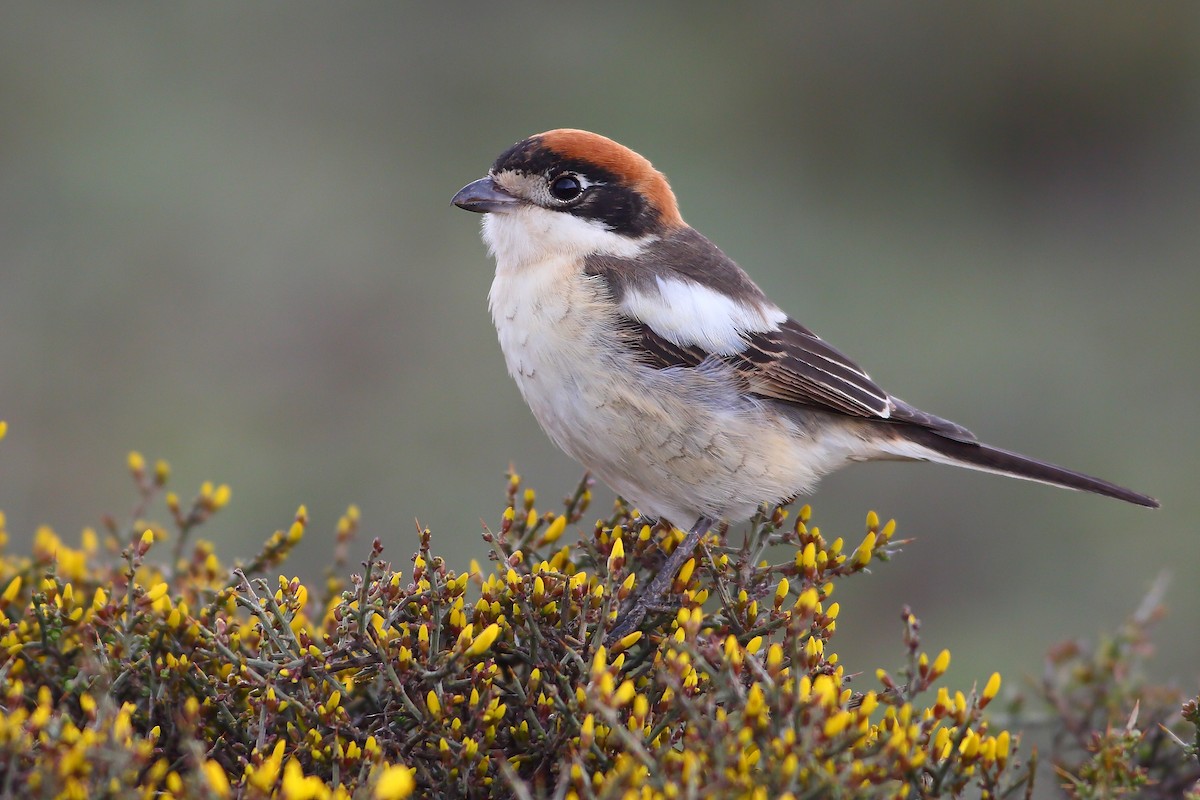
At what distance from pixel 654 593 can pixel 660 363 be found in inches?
32.1

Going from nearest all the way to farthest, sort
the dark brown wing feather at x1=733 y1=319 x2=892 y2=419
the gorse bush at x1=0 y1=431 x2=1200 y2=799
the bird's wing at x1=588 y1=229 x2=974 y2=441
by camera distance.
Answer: the gorse bush at x1=0 y1=431 x2=1200 y2=799 < the bird's wing at x1=588 y1=229 x2=974 y2=441 < the dark brown wing feather at x1=733 y1=319 x2=892 y2=419

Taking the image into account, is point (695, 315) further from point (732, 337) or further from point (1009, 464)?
point (1009, 464)

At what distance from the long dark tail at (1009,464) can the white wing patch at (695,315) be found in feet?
2.24

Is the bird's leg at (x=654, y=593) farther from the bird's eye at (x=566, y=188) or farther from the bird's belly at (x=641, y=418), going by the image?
the bird's eye at (x=566, y=188)

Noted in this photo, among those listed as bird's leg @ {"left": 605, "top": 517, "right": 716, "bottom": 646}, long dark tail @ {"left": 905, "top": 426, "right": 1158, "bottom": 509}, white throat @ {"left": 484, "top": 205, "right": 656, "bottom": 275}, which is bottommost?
bird's leg @ {"left": 605, "top": 517, "right": 716, "bottom": 646}

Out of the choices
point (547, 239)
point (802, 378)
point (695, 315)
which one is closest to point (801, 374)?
point (802, 378)

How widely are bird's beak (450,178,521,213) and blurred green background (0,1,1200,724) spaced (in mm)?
2625

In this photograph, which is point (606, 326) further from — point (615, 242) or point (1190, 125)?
point (1190, 125)

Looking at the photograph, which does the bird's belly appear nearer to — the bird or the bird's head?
the bird

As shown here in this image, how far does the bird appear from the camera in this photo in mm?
3279

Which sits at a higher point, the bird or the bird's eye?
the bird's eye

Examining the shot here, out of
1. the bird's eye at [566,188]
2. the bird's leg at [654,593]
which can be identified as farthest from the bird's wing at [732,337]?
the bird's leg at [654,593]

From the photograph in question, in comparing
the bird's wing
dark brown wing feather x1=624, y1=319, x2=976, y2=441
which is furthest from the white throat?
dark brown wing feather x1=624, y1=319, x2=976, y2=441

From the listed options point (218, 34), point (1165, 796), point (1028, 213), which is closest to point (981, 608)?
point (1165, 796)
